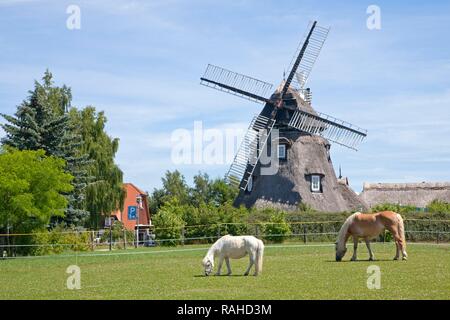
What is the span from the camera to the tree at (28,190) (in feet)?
127

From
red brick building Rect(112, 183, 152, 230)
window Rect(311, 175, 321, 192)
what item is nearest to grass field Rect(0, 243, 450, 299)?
window Rect(311, 175, 321, 192)

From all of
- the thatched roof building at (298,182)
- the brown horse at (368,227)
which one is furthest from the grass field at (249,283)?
the thatched roof building at (298,182)

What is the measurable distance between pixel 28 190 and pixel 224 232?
12.4 m

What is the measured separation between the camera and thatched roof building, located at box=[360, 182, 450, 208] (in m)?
72.2

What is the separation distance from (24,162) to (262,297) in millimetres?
27973

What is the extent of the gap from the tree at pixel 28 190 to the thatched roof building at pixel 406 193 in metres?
38.0

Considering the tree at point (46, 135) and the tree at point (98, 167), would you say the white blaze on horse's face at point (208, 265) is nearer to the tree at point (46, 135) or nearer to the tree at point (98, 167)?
the tree at point (46, 135)

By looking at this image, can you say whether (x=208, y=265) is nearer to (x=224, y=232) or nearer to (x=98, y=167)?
(x=224, y=232)

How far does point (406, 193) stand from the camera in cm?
7369

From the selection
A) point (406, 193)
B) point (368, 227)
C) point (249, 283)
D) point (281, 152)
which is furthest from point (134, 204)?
point (249, 283)

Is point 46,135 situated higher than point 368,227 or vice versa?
point 46,135

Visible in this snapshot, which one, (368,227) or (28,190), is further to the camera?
(28,190)

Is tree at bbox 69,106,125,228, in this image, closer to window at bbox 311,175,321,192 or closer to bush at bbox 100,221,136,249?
bush at bbox 100,221,136,249
